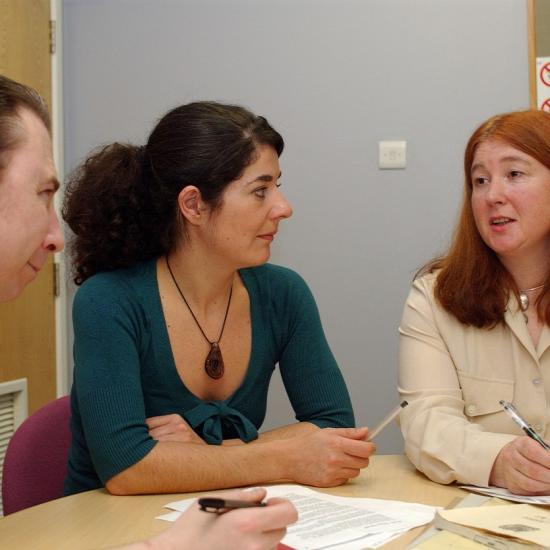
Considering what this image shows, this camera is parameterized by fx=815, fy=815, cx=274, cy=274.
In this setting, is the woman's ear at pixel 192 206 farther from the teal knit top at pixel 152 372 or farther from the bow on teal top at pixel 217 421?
the bow on teal top at pixel 217 421

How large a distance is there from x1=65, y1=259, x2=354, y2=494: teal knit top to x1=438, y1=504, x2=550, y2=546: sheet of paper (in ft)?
1.83

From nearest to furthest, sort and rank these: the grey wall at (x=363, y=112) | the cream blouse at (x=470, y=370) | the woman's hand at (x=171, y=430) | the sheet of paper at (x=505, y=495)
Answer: the sheet of paper at (x=505, y=495) < the woman's hand at (x=171, y=430) < the cream blouse at (x=470, y=370) < the grey wall at (x=363, y=112)

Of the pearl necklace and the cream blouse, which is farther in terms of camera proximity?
the pearl necklace

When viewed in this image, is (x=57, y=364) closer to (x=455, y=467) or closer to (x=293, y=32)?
(x=293, y=32)

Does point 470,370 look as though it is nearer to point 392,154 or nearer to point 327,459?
point 327,459

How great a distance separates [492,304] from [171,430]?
0.77 metres

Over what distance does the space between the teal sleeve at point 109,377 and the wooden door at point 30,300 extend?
4.26ft

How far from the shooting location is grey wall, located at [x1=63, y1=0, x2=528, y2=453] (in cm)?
314

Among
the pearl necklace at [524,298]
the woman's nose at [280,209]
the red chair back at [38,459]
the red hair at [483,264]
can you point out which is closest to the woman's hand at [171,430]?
the red chair back at [38,459]

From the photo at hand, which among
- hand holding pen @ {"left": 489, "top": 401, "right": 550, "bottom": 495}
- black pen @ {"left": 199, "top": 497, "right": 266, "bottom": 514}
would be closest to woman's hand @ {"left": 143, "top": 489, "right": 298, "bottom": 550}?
black pen @ {"left": 199, "top": 497, "right": 266, "bottom": 514}

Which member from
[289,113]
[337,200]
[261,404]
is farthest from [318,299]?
[261,404]

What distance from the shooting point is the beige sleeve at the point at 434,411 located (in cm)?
150

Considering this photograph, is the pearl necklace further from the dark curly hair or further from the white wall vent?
the white wall vent

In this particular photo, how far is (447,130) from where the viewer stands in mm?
3160
